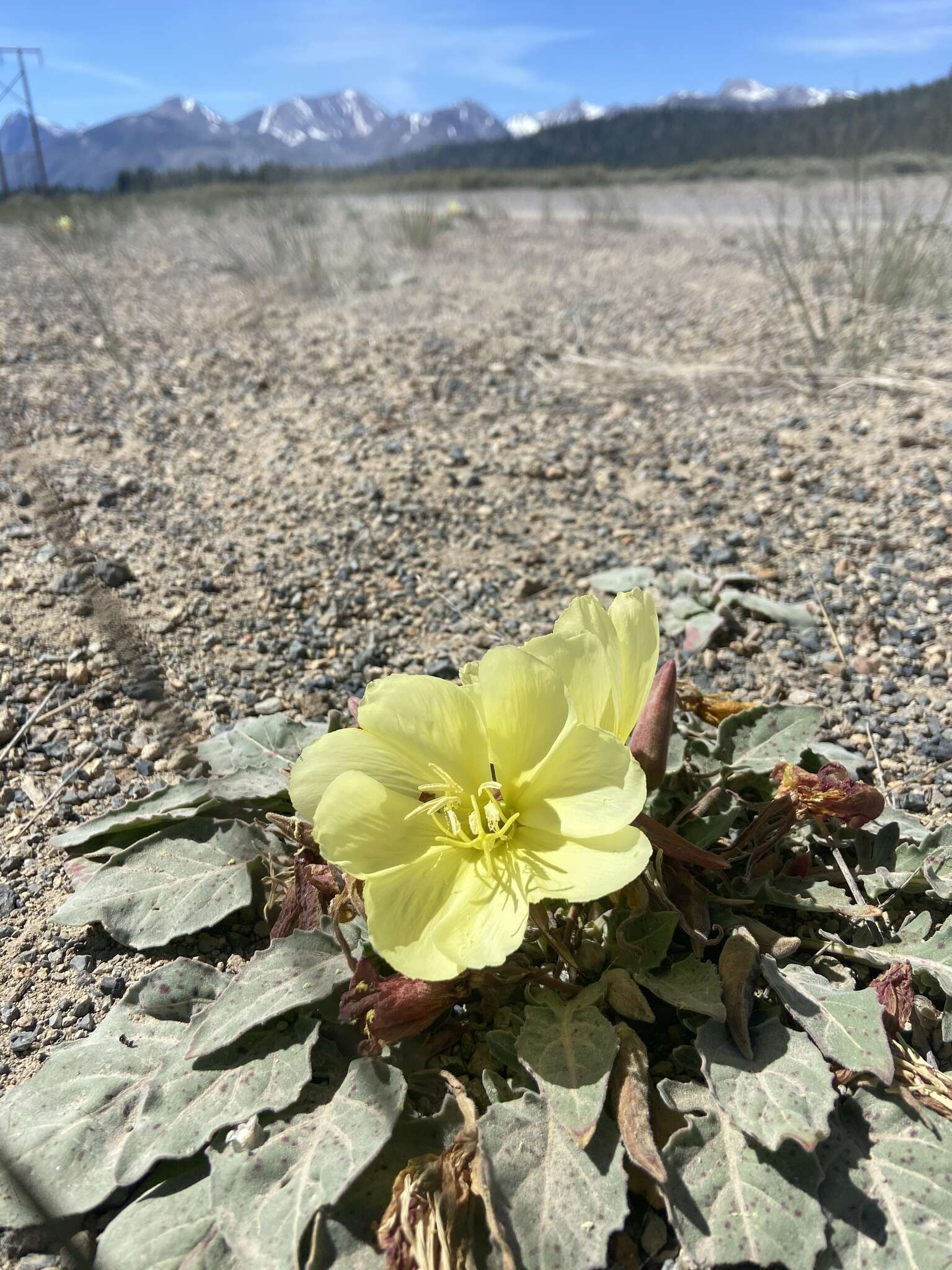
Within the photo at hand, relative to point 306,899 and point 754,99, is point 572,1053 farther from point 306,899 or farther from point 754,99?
point 754,99

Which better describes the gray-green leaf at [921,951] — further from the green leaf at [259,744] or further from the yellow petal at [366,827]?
the green leaf at [259,744]

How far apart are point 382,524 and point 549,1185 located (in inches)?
99.0

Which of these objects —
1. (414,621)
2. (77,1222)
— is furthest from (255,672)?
(77,1222)

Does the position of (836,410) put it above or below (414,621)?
above

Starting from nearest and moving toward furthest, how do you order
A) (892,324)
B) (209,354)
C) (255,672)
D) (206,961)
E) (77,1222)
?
(77,1222) < (206,961) < (255,672) < (892,324) < (209,354)

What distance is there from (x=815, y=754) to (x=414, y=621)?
1.35m

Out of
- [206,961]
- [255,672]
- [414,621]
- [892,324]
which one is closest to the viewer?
[206,961]

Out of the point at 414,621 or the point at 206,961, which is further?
the point at 414,621

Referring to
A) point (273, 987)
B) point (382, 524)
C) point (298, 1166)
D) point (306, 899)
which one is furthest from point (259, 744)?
point (382, 524)

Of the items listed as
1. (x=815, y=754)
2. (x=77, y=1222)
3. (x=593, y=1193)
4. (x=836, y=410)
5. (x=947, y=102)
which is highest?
(x=947, y=102)

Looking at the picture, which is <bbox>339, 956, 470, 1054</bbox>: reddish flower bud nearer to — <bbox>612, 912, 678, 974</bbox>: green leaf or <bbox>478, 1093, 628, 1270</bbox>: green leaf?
<bbox>478, 1093, 628, 1270</bbox>: green leaf

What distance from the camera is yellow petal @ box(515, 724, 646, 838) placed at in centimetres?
117

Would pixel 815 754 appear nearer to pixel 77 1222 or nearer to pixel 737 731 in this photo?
pixel 737 731

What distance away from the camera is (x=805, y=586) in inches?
115
